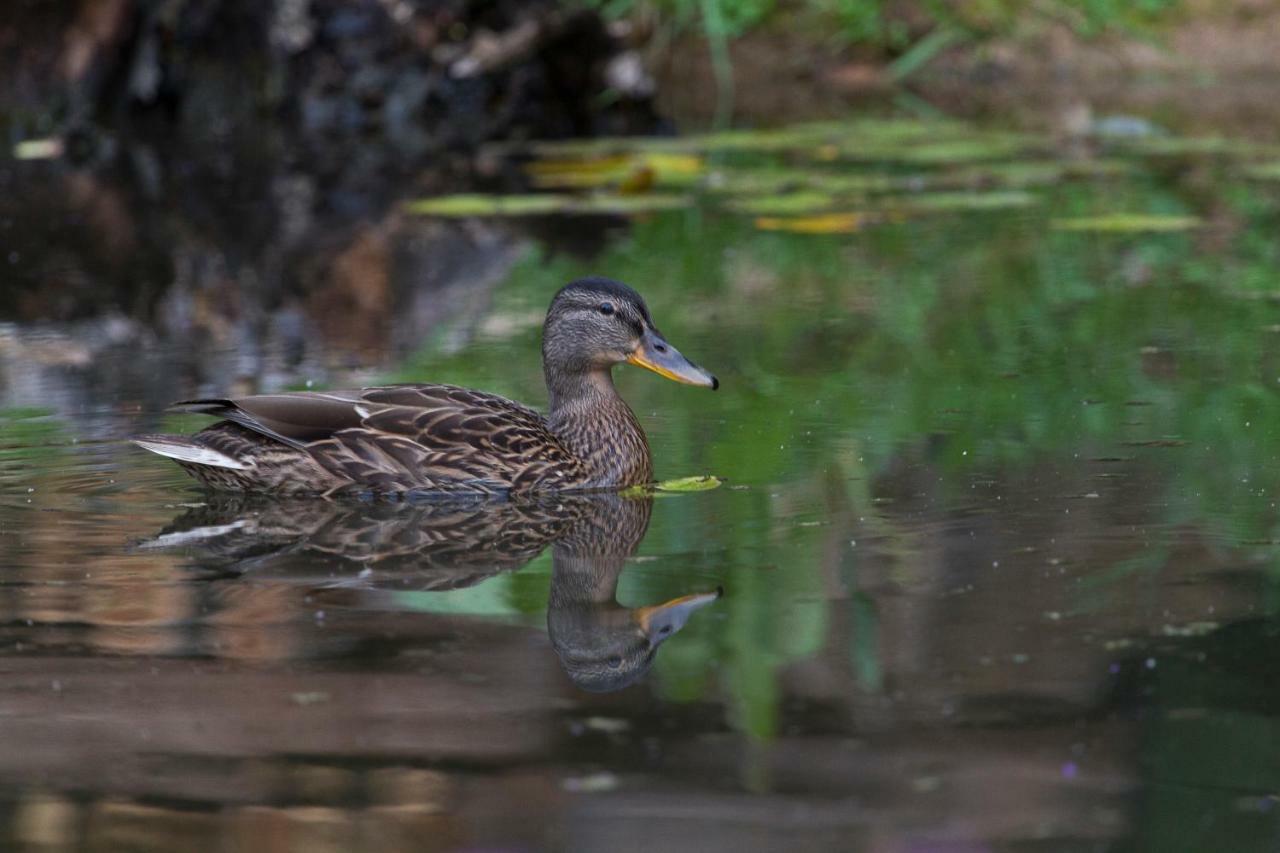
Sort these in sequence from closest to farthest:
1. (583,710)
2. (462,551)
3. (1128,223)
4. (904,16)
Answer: (583,710), (462,551), (1128,223), (904,16)

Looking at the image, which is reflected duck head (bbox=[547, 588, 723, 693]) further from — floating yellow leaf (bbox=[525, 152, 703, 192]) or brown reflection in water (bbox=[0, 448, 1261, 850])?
floating yellow leaf (bbox=[525, 152, 703, 192])

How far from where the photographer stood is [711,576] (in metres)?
5.14

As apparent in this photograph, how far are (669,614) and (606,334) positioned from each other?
1.91 m

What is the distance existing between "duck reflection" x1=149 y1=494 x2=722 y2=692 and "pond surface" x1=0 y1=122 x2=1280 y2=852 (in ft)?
0.06

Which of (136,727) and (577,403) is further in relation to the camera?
(577,403)

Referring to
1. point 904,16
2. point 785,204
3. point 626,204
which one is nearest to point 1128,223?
point 785,204

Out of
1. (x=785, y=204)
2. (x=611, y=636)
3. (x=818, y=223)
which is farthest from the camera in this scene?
(x=785, y=204)

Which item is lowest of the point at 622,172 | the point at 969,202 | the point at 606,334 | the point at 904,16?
the point at 969,202

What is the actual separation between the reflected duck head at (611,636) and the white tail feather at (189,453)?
5.05ft

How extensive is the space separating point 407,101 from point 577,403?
10194mm

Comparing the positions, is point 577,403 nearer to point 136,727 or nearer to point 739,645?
point 739,645

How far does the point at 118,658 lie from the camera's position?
458cm

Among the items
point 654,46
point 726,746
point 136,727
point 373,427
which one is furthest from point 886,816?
point 654,46

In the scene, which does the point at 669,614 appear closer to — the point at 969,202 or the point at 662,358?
the point at 662,358
